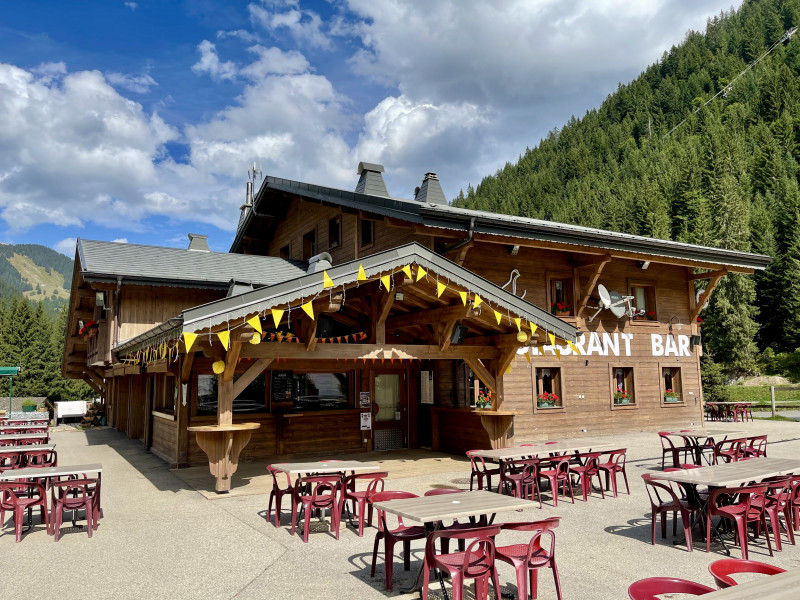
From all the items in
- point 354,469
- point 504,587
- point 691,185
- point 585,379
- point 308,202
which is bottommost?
point 504,587

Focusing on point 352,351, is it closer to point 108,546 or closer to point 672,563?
point 108,546

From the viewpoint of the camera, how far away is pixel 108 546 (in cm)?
641

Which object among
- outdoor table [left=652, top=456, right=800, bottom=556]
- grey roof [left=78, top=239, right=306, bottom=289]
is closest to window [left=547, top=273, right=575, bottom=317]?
grey roof [left=78, top=239, right=306, bottom=289]

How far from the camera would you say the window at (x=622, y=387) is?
53.6 feet

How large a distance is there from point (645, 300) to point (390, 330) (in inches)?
366

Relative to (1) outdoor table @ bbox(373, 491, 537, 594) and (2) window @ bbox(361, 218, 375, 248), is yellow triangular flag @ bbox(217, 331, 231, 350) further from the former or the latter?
(2) window @ bbox(361, 218, 375, 248)

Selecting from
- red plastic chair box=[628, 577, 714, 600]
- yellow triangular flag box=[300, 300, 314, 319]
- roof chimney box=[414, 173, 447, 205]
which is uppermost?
roof chimney box=[414, 173, 447, 205]

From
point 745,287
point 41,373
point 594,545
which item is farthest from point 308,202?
point 41,373

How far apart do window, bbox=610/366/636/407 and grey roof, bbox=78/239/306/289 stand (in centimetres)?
913

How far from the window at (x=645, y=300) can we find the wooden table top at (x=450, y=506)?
43.5 feet

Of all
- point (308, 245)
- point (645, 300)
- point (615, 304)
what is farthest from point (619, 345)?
point (308, 245)

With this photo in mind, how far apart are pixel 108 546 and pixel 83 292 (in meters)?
12.0

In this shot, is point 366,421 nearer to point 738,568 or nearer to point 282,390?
point 282,390

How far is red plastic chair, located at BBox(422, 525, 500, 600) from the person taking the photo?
423 centimetres
